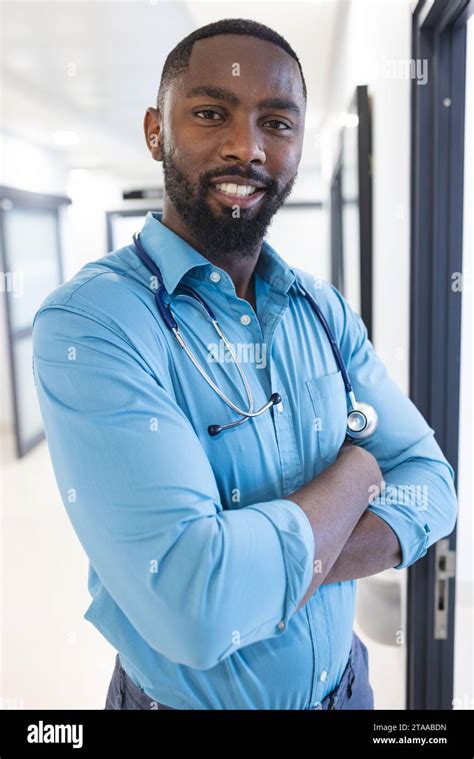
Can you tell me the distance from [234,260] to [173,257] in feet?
0.30

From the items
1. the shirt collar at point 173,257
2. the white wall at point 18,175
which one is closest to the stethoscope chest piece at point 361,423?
the shirt collar at point 173,257

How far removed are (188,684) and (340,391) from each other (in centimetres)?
36

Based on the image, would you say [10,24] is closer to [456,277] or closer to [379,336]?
[379,336]

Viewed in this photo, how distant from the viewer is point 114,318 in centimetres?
55

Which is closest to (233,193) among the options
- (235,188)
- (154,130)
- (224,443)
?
(235,188)

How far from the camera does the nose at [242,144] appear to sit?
61cm

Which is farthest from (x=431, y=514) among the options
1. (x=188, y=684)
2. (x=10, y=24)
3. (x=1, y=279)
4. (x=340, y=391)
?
(x=1, y=279)

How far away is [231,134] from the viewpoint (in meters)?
0.61

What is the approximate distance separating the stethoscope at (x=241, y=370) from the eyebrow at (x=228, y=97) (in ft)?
0.55

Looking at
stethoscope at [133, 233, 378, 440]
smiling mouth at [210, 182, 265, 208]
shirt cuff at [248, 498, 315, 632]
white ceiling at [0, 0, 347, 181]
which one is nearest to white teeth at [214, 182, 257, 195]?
smiling mouth at [210, 182, 265, 208]

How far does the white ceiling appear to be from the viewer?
164cm

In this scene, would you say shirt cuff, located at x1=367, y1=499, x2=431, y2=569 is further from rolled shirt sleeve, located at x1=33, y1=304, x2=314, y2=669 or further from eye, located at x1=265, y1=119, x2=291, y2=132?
eye, located at x1=265, y1=119, x2=291, y2=132

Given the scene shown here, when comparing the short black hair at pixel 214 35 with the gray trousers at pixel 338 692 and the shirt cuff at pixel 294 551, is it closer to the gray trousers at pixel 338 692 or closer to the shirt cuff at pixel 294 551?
the shirt cuff at pixel 294 551

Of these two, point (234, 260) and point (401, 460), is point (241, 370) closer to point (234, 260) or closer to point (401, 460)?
point (234, 260)
